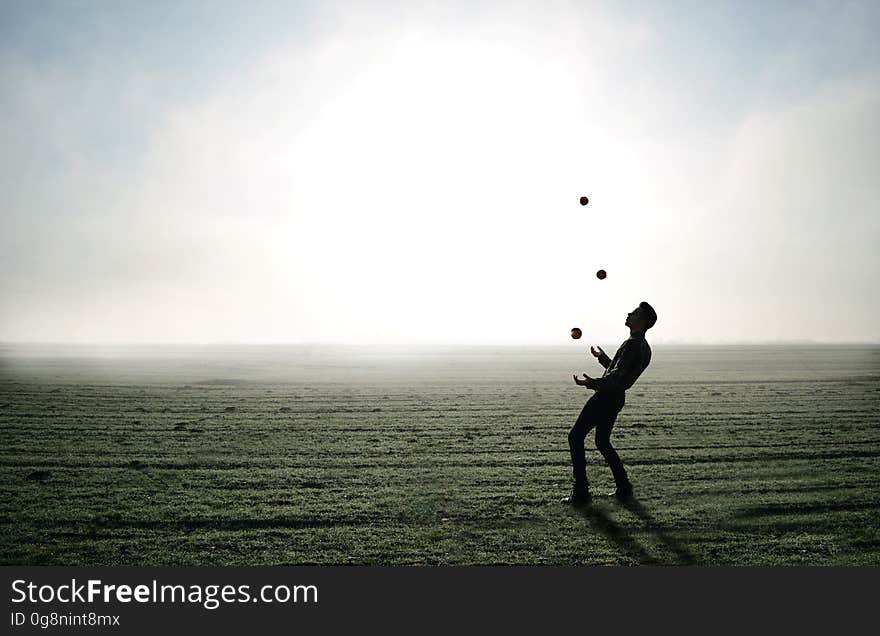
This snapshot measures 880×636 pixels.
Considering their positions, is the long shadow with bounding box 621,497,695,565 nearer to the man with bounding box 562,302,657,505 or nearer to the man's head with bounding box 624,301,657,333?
the man with bounding box 562,302,657,505

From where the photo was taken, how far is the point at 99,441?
1054 cm

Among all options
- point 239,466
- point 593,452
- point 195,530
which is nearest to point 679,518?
point 593,452

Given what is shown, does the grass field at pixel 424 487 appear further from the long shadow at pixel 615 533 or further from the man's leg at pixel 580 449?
the man's leg at pixel 580 449

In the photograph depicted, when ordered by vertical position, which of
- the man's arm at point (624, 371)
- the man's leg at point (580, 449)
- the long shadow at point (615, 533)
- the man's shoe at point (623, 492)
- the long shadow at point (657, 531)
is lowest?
the long shadow at point (657, 531)

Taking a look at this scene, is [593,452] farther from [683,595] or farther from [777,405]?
[777,405]

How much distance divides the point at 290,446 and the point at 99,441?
402 cm

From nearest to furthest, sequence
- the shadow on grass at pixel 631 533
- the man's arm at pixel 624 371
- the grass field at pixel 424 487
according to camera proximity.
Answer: the shadow on grass at pixel 631 533
the grass field at pixel 424 487
the man's arm at pixel 624 371

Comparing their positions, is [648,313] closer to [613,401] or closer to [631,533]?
[613,401]

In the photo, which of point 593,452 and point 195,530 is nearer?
point 195,530

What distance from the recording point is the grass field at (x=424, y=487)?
5320 millimetres

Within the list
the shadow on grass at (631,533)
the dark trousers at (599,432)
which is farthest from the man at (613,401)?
the shadow on grass at (631,533)

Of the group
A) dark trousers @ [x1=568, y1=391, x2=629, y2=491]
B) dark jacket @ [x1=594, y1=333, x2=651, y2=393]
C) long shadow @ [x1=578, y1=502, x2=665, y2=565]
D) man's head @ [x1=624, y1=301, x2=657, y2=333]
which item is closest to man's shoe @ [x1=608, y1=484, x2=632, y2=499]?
dark trousers @ [x1=568, y1=391, x2=629, y2=491]

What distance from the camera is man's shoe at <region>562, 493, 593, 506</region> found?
6.75 metres

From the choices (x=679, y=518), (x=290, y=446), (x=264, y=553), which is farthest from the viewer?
(x=290, y=446)
